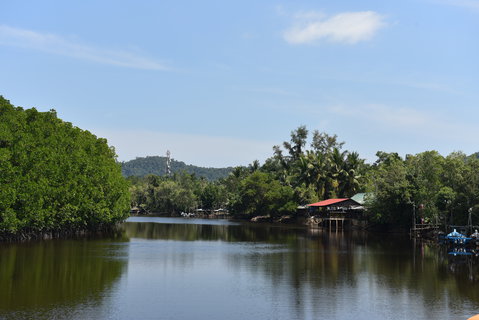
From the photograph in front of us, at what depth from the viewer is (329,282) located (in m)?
31.7

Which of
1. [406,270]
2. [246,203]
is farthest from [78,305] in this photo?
[246,203]

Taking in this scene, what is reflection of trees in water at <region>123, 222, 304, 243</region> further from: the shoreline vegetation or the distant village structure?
the distant village structure

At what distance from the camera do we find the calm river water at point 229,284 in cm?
2323

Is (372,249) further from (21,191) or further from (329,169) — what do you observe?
(329,169)

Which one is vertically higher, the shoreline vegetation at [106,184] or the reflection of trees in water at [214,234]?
the shoreline vegetation at [106,184]

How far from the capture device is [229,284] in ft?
101

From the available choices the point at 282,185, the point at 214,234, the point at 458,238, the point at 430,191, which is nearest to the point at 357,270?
the point at 458,238

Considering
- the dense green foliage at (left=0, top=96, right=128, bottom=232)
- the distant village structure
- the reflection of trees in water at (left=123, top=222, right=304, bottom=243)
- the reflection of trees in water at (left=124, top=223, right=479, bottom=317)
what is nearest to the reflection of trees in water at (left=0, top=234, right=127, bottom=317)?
the dense green foliage at (left=0, top=96, right=128, bottom=232)

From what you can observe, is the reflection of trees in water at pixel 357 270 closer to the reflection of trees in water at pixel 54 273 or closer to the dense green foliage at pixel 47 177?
the reflection of trees in water at pixel 54 273

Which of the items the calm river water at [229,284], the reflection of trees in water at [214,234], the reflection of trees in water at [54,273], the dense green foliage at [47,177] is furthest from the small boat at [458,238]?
the dense green foliage at [47,177]

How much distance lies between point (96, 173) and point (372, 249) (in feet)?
122

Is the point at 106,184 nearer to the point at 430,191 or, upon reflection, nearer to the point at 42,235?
the point at 42,235

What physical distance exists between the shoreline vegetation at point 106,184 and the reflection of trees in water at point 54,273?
5482 mm

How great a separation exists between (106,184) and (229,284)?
43.3 meters
